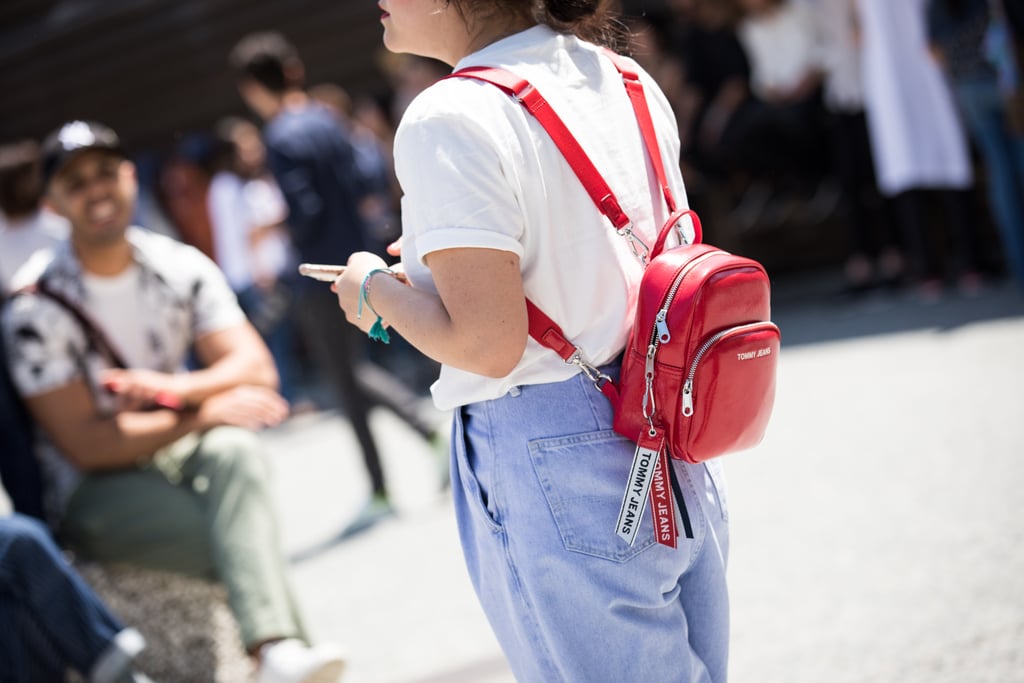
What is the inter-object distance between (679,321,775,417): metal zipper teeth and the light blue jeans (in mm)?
119

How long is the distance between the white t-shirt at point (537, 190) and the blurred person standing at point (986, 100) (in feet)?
16.1

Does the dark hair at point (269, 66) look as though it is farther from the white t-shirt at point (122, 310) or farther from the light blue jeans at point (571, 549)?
the light blue jeans at point (571, 549)

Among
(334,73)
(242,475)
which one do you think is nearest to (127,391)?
(242,475)

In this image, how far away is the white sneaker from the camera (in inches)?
118

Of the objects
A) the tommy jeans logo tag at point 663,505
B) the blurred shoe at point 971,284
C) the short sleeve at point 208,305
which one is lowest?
the blurred shoe at point 971,284

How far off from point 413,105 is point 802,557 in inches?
102

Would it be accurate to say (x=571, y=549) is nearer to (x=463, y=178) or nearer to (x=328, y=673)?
(x=463, y=178)

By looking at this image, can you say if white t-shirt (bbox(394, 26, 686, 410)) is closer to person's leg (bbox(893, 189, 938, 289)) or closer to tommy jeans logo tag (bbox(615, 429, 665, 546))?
tommy jeans logo tag (bbox(615, 429, 665, 546))

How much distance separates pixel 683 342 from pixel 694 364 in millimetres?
37

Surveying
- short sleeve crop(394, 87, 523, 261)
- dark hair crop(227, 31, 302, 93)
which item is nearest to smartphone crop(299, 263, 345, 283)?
short sleeve crop(394, 87, 523, 261)

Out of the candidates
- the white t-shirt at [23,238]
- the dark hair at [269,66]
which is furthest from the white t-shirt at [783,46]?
the white t-shirt at [23,238]

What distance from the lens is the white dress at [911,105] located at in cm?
681

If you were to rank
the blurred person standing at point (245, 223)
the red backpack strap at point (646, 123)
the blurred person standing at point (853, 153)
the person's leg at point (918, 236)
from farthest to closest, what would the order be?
1. the blurred person standing at point (245, 223)
2. the blurred person standing at point (853, 153)
3. the person's leg at point (918, 236)
4. the red backpack strap at point (646, 123)

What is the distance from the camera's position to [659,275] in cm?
170
